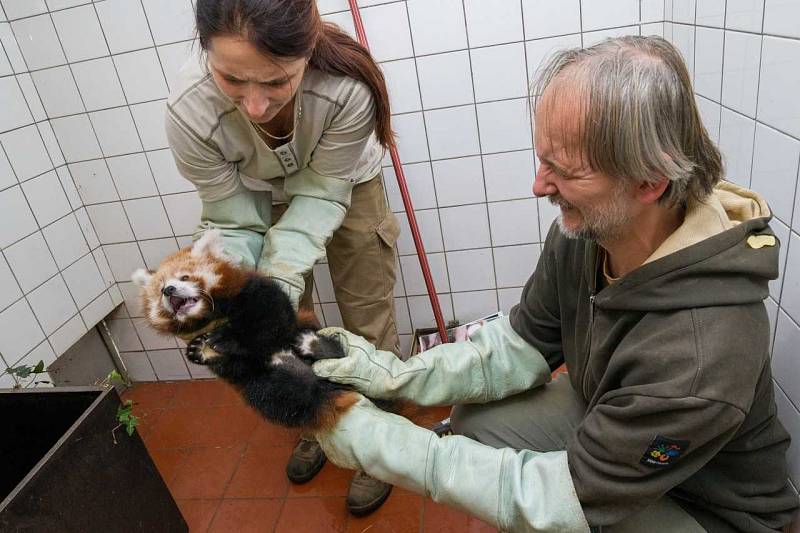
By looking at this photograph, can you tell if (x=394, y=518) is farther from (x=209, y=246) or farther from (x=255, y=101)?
(x=255, y=101)

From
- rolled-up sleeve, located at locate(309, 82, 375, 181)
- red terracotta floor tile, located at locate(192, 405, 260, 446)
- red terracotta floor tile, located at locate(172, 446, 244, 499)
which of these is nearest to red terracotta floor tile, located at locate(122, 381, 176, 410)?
red terracotta floor tile, located at locate(192, 405, 260, 446)

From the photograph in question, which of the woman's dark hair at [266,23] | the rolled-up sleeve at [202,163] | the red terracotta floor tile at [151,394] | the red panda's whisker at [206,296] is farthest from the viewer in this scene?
the red terracotta floor tile at [151,394]

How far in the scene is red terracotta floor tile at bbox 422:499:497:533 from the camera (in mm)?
1590

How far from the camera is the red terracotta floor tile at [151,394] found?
Answer: 2.43 m

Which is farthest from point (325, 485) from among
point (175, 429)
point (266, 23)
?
point (266, 23)

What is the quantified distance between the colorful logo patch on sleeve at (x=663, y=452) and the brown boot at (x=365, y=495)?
3.54ft

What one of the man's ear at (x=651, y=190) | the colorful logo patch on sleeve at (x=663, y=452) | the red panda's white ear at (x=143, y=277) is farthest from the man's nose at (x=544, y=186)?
the red panda's white ear at (x=143, y=277)

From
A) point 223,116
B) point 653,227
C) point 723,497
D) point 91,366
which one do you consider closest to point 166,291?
point 223,116

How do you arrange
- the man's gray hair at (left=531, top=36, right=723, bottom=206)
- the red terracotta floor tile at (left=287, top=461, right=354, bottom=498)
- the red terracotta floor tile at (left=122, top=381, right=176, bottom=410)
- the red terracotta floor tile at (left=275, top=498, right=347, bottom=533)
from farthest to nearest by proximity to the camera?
1. the red terracotta floor tile at (left=122, top=381, right=176, bottom=410)
2. the red terracotta floor tile at (left=287, top=461, right=354, bottom=498)
3. the red terracotta floor tile at (left=275, top=498, right=347, bottom=533)
4. the man's gray hair at (left=531, top=36, right=723, bottom=206)

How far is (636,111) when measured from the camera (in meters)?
0.76

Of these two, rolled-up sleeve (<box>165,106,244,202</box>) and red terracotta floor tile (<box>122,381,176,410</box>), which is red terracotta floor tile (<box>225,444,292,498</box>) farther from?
rolled-up sleeve (<box>165,106,244,202</box>)

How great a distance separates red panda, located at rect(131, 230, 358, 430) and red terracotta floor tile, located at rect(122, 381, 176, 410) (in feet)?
4.66

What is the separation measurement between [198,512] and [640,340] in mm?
1610

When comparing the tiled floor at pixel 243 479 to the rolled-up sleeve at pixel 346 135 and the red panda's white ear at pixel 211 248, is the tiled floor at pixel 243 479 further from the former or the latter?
the rolled-up sleeve at pixel 346 135
